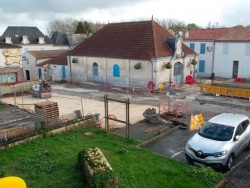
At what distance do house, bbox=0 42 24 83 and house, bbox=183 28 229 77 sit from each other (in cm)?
2299

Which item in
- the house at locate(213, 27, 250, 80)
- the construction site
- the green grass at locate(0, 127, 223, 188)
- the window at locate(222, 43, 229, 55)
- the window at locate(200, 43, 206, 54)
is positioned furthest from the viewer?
the window at locate(200, 43, 206, 54)

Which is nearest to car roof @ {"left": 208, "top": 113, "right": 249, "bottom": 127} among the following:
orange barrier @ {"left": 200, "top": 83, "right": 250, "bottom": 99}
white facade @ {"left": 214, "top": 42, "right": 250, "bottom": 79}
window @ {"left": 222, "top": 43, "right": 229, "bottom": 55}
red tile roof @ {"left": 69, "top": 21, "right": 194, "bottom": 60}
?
orange barrier @ {"left": 200, "top": 83, "right": 250, "bottom": 99}

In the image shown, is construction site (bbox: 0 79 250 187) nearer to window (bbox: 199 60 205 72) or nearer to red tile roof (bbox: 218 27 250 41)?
window (bbox: 199 60 205 72)

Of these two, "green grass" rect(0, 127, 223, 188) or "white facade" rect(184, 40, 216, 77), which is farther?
"white facade" rect(184, 40, 216, 77)

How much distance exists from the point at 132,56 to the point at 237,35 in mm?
14867

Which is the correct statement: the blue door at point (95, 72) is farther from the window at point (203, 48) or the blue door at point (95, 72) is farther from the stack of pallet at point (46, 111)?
the stack of pallet at point (46, 111)

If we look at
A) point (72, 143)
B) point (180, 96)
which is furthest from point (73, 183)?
point (180, 96)

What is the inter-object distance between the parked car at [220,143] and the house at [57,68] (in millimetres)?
26111

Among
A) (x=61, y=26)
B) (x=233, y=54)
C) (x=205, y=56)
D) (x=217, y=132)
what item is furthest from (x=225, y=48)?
(x=61, y=26)

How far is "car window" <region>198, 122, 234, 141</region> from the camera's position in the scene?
34.5ft

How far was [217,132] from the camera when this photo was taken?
1085 centimetres

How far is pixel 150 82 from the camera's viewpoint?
26.4 m

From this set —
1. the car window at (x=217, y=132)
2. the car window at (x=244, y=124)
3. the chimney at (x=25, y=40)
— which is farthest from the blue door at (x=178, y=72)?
the chimney at (x=25, y=40)

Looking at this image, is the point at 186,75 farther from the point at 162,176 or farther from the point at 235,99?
the point at 162,176
